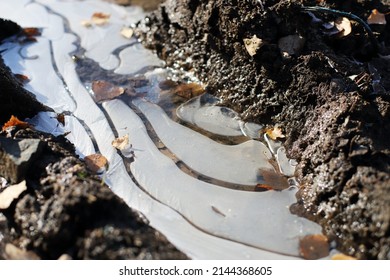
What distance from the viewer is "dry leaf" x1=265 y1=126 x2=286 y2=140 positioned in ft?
9.36

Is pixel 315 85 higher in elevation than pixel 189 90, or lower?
higher

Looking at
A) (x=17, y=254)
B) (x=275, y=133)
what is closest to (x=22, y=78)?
(x=17, y=254)

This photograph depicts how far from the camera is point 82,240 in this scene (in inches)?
82.5

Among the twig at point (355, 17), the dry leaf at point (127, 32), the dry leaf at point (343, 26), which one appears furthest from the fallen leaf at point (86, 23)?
the dry leaf at point (343, 26)

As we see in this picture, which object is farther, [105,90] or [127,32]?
[127,32]

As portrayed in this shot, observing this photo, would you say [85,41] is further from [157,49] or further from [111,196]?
[111,196]

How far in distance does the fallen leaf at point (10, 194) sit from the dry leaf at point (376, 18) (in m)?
2.38

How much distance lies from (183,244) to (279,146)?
893 mm

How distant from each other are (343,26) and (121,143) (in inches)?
61.8

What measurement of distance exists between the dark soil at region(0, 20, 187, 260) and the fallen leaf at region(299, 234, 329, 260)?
1.99 feet

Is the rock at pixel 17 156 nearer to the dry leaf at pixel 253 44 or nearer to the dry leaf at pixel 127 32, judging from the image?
the dry leaf at pixel 253 44

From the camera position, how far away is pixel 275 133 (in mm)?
2869

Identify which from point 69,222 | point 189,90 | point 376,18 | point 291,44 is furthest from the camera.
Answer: point 189,90

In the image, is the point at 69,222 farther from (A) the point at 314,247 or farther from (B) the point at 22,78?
(B) the point at 22,78
